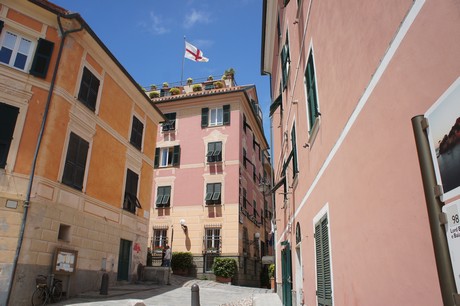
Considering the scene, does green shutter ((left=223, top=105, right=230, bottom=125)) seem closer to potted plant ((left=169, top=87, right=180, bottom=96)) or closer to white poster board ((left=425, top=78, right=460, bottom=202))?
potted plant ((left=169, top=87, right=180, bottom=96))

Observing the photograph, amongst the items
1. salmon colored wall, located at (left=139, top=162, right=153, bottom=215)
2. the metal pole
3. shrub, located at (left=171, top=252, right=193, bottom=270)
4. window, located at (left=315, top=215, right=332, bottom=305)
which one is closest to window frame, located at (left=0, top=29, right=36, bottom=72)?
salmon colored wall, located at (left=139, top=162, right=153, bottom=215)

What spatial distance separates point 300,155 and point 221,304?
8.32m

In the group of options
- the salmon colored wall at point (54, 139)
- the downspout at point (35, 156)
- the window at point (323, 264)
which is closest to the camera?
the window at point (323, 264)

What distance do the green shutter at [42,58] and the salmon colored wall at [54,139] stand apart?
3.23 feet

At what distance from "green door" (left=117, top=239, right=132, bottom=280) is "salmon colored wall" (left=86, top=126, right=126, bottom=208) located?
6.43 feet

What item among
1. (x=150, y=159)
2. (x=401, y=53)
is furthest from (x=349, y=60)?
(x=150, y=159)

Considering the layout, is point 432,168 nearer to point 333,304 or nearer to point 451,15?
point 451,15

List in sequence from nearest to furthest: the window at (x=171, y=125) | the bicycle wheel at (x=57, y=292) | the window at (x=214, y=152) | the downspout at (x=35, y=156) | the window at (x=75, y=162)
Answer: the downspout at (x=35, y=156) → the bicycle wheel at (x=57, y=292) → the window at (x=75, y=162) → the window at (x=214, y=152) → the window at (x=171, y=125)

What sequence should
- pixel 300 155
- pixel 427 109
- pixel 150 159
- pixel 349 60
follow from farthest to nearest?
pixel 150 159
pixel 300 155
pixel 349 60
pixel 427 109

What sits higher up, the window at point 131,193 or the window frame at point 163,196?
the window frame at point 163,196

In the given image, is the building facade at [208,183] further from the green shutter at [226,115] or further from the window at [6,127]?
the window at [6,127]

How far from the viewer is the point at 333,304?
4.99m

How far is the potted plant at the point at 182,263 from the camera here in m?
24.7

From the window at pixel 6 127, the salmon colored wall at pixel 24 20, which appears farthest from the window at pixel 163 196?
the salmon colored wall at pixel 24 20
